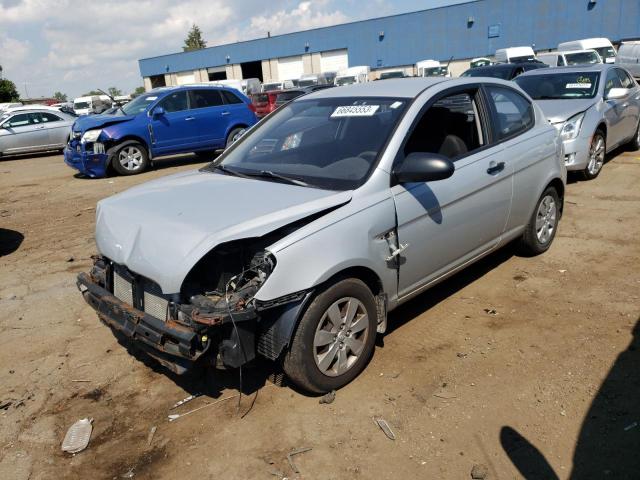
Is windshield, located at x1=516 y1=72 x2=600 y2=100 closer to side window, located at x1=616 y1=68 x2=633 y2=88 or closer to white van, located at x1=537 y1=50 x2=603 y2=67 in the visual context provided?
side window, located at x1=616 y1=68 x2=633 y2=88

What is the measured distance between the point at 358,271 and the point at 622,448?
168 centimetres

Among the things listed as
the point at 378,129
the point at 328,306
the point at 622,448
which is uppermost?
the point at 378,129

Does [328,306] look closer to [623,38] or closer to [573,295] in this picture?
[573,295]

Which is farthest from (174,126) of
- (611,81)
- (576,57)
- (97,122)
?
(576,57)

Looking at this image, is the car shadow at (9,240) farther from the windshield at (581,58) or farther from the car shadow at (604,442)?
the windshield at (581,58)

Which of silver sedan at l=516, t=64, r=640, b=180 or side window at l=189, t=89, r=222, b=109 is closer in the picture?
silver sedan at l=516, t=64, r=640, b=180

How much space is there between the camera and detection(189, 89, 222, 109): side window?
12273 millimetres

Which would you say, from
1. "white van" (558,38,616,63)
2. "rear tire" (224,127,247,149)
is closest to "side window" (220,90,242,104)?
"rear tire" (224,127,247,149)

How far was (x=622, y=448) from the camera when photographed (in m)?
2.74

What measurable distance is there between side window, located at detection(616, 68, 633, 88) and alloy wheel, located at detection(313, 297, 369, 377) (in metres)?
8.39

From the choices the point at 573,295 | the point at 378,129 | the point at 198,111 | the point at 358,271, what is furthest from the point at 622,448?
the point at 198,111

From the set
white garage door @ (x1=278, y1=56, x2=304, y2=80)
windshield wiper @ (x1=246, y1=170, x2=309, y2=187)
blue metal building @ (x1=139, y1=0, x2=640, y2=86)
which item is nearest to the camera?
windshield wiper @ (x1=246, y1=170, x2=309, y2=187)

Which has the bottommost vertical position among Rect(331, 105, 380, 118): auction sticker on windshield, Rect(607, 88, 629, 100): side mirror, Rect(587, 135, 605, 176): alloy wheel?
Rect(587, 135, 605, 176): alloy wheel

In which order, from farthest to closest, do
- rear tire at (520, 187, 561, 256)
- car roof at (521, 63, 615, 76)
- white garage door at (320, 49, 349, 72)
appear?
white garage door at (320, 49, 349, 72) → car roof at (521, 63, 615, 76) → rear tire at (520, 187, 561, 256)
